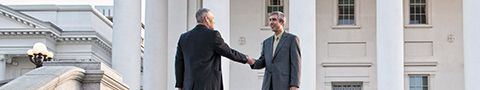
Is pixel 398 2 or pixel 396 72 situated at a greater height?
pixel 398 2

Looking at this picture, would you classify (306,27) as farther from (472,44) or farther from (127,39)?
(127,39)

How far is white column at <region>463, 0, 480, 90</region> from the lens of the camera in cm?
3212

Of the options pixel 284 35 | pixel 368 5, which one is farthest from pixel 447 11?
pixel 284 35

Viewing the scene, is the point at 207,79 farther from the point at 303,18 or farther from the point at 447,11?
the point at 447,11

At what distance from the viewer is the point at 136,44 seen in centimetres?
3541

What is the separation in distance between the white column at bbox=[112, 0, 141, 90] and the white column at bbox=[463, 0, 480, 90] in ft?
32.4

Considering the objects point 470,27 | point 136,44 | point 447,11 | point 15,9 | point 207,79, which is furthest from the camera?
point 15,9

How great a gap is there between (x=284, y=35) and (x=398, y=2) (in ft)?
66.6

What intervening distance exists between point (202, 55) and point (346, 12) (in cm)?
2836

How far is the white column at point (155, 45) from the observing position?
3847 centimetres

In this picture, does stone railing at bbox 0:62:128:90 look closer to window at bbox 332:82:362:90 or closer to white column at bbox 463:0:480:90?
white column at bbox 463:0:480:90

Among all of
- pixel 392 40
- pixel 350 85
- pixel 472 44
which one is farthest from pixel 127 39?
pixel 472 44

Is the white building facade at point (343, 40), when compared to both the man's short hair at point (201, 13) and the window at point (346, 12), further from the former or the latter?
the man's short hair at point (201, 13)

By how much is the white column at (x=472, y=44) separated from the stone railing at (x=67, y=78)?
62.9ft
